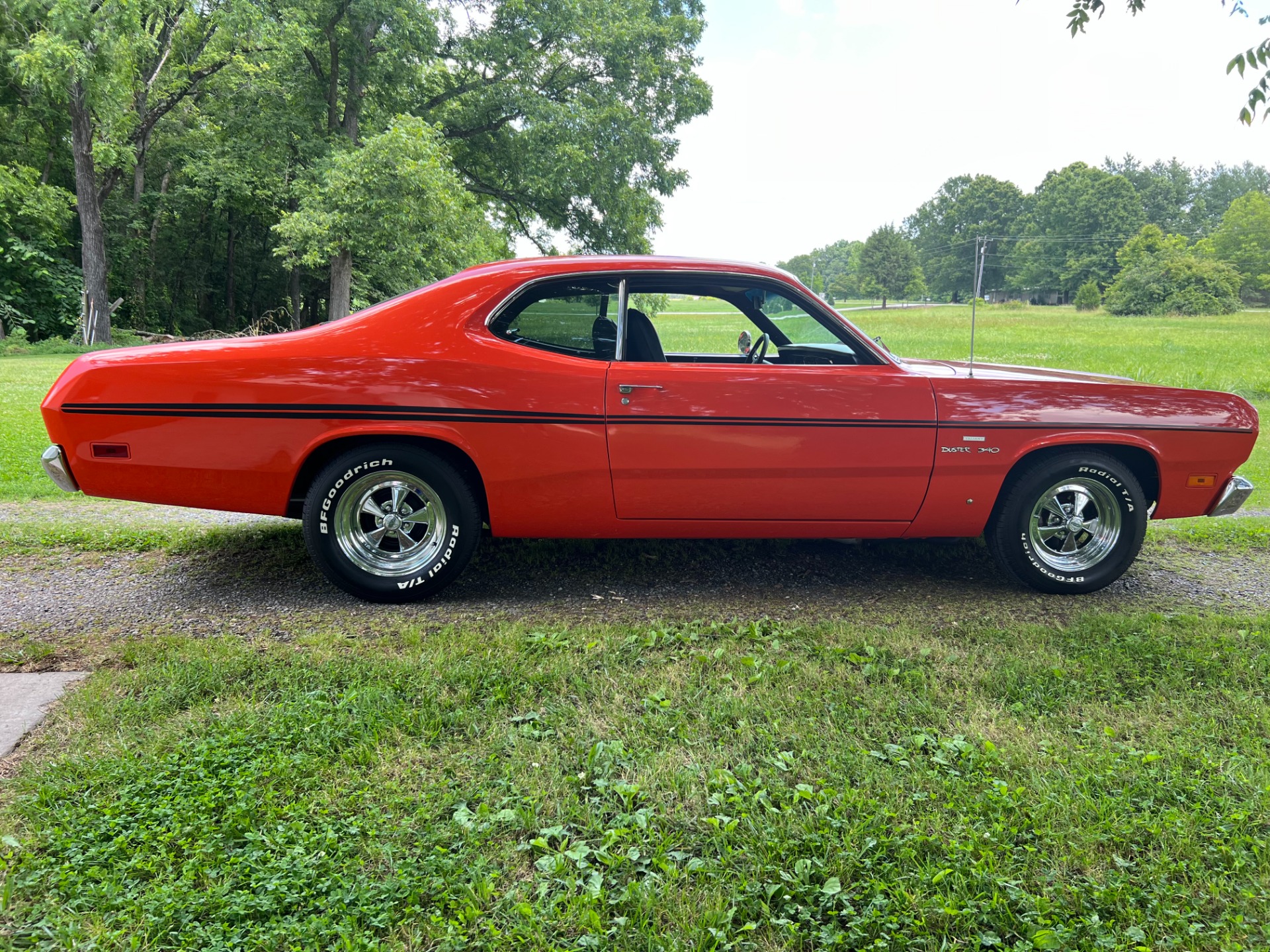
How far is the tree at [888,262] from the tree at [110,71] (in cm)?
3984

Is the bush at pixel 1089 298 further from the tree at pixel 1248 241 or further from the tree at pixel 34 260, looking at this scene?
the tree at pixel 34 260

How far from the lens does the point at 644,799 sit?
2.38 m

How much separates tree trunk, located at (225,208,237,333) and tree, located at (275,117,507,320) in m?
11.6

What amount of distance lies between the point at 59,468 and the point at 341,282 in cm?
1857

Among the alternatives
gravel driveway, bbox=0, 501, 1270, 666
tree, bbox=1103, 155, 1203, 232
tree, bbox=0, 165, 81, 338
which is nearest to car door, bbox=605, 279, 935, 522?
gravel driveway, bbox=0, 501, 1270, 666

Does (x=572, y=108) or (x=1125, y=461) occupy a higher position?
(x=572, y=108)

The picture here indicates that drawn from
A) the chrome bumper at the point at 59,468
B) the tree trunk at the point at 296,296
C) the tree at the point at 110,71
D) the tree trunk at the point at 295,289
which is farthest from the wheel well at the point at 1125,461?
the tree trunk at the point at 296,296

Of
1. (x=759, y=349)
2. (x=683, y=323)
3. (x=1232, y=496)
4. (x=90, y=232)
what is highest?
(x=90, y=232)

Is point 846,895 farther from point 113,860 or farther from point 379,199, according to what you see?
point 379,199

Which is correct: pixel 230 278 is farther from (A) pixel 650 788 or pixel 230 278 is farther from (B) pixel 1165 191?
(B) pixel 1165 191

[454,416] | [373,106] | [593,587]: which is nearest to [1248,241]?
[373,106]

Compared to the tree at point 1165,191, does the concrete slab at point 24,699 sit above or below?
below

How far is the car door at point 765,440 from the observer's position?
12.8 feet

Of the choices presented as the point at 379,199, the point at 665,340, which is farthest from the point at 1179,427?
the point at 379,199
